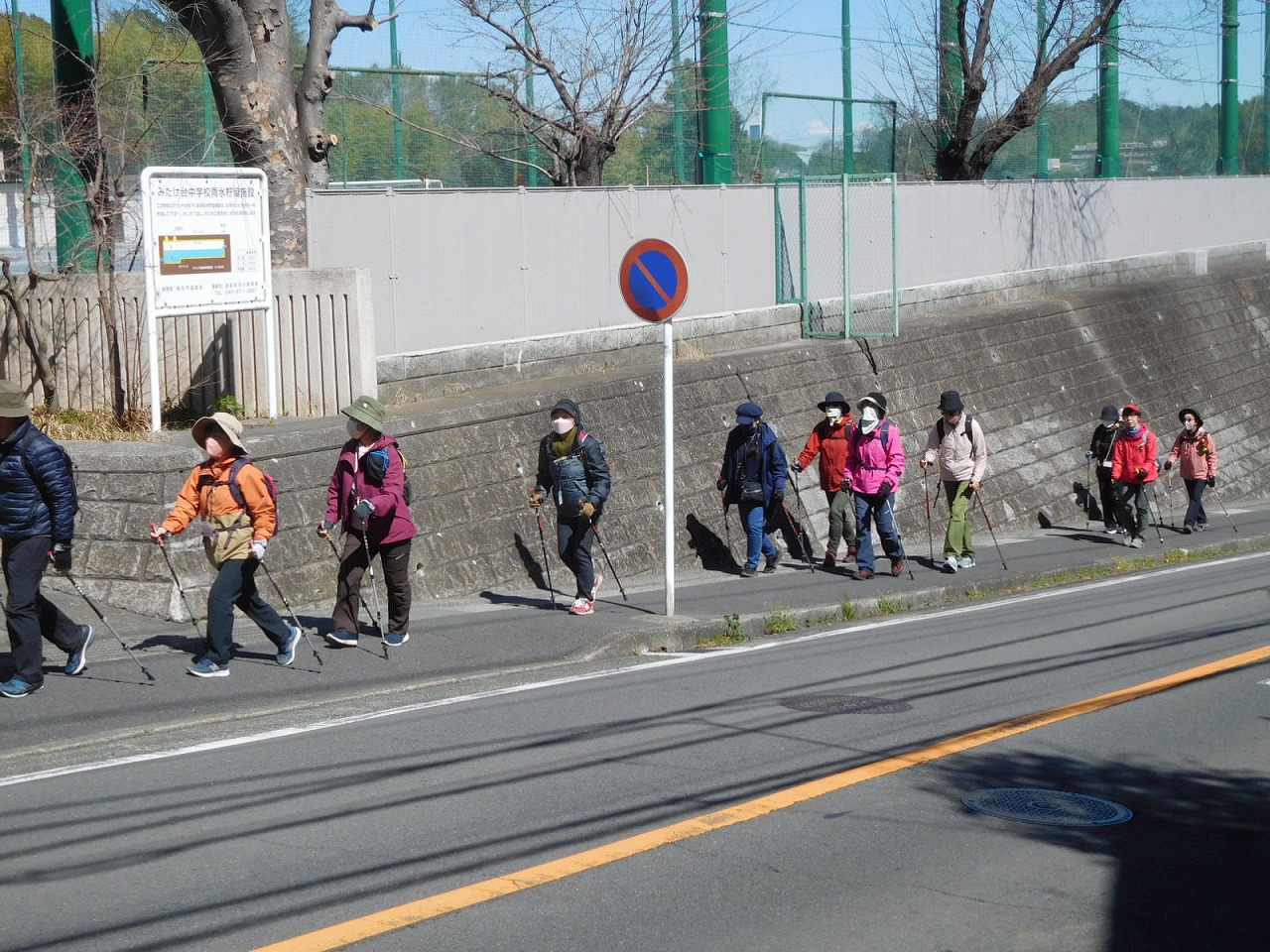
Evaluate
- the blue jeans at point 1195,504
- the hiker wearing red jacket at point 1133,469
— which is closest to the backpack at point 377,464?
the hiker wearing red jacket at point 1133,469

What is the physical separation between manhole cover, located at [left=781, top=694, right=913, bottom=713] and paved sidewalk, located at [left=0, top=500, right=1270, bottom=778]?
1.95m

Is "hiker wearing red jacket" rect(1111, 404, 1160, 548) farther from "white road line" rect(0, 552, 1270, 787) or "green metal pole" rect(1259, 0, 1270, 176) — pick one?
"green metal pole" rect(1259, 0, 1270, 176)

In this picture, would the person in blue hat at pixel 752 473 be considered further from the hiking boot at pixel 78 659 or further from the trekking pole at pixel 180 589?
the hiking boot at pixel 78 659

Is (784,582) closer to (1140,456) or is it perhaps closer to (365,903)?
(1140,456)

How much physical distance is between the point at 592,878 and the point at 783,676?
4388 mm

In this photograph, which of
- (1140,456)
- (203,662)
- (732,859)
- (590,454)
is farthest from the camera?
(1140,456)

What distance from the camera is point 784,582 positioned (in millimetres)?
14578

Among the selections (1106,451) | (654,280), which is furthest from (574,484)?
(1106,451)

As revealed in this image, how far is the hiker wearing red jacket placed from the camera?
1866 centimetres

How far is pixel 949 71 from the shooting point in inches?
1177

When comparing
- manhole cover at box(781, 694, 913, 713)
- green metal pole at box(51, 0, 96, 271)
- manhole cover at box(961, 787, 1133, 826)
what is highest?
green metal pole at box(51, 0, 96, 271)

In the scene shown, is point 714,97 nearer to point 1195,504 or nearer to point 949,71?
point 949,71

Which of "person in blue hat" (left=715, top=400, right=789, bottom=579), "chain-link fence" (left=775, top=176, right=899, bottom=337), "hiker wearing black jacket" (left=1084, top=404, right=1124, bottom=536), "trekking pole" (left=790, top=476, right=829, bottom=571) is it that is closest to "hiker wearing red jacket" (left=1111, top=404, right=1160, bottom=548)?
"hiker wearing black jacket" (left=1084, top=404, right=1124, bottom=536)

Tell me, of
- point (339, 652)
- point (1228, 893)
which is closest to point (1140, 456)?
point (339, 652)
